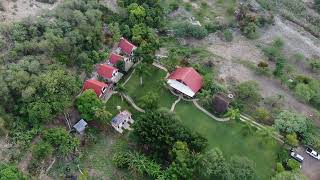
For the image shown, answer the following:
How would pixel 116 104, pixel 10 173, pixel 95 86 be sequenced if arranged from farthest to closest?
pixel 116 104 → pixel 95 86 → pixel 10 173

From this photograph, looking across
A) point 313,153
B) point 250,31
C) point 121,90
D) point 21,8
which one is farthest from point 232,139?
point 21,8

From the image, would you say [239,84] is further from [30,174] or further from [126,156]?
[30,174]

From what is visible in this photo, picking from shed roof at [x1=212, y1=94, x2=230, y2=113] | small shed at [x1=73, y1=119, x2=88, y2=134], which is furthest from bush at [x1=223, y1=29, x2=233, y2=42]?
small shed at [x1=73, y1=119, x2=88, y2=134]


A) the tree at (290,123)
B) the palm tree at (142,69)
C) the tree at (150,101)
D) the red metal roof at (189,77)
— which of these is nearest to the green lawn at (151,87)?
the palm tree at (142,69)

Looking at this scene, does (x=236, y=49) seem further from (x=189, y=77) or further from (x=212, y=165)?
(x=212, y=165)

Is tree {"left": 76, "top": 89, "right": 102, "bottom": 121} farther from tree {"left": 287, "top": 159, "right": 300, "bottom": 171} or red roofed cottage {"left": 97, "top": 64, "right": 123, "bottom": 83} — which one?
tree {"left": 287, "top": 159, "right": 300, "bottom": 171}

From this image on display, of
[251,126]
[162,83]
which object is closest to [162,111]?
[162,83]
